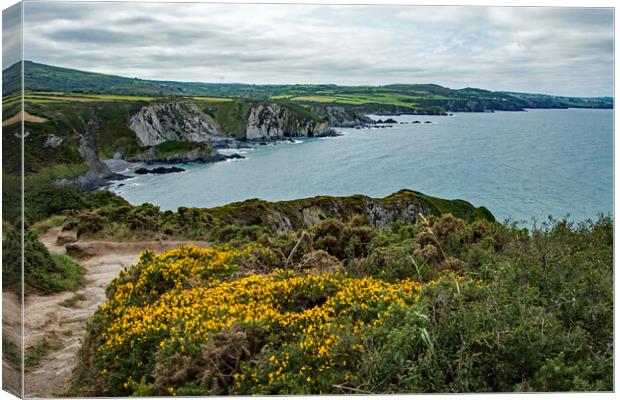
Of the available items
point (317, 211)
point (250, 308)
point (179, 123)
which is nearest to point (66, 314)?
point (250, 308)

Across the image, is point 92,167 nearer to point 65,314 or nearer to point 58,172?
point 58,172

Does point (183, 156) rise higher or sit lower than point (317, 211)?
higher

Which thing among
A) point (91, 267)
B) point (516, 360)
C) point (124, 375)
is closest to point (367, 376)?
point (516, 360)

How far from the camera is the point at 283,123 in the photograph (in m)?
14.4

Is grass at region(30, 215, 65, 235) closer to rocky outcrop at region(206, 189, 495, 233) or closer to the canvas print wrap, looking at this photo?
the canvas print wrap

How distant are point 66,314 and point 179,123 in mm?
12991

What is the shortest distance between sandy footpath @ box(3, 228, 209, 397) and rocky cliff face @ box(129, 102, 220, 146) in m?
4.94

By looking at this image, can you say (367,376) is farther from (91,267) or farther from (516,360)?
(91,267)

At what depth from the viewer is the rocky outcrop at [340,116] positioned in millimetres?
10453

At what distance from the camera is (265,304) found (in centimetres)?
687

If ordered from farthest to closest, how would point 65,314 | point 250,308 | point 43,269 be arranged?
point 43,269
point 65,314
point 250,308

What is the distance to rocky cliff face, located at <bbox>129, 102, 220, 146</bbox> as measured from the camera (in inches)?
701

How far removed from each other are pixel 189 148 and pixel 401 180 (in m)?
9.73

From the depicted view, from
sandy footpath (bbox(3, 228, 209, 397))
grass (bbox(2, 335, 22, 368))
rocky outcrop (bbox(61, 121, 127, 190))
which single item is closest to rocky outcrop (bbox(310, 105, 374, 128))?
sandy footpath (bbox(3, 228, 209, 397))
